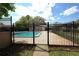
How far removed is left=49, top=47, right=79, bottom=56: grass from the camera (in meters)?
6.84

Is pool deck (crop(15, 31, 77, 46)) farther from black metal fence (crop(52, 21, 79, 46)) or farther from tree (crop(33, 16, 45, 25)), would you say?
tree (crop(33, 16, 45, 25))

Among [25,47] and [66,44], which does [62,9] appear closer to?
[66,44]

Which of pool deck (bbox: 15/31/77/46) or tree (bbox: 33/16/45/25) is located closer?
tree (bbox: 33/16/45/25)

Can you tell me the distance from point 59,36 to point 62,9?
107 centimetres

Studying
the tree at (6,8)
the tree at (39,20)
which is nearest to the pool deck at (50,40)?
the tree at (39,20)

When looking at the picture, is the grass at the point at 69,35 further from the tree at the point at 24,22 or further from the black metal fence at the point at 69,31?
the tree at the point at 24,22

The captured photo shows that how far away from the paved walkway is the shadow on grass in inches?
5.8

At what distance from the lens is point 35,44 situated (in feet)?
24.0

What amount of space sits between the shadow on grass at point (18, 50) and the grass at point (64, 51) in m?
0.73

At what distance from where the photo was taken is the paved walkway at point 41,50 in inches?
267

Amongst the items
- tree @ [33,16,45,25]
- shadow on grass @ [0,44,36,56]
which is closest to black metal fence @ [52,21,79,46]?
tree @ [33,16,45,25]

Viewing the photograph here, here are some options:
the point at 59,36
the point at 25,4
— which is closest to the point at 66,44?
the point at 59,36

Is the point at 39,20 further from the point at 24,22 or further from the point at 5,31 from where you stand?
the point at 5,31

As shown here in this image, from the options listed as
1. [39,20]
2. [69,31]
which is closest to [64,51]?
[69,31]
